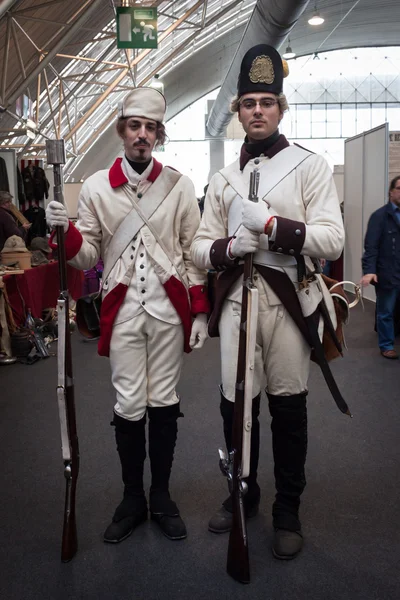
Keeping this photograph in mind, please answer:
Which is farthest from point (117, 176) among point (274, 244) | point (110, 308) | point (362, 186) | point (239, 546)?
point (362, 186)

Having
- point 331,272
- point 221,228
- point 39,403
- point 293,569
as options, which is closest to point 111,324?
point 221,228

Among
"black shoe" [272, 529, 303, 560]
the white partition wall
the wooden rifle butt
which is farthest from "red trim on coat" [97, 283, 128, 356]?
the white partition wall

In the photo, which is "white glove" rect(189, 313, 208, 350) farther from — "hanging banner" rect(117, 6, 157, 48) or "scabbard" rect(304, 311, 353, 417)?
"hanging banner" rect(117, 6, 157, 48)

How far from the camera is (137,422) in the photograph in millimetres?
2553

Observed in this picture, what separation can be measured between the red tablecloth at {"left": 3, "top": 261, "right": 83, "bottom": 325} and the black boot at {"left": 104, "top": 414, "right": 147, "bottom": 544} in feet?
12.3

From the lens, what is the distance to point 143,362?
252 centimetres

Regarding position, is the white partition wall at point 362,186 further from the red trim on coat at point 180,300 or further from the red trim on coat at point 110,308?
the red trim on coat at point 110,308

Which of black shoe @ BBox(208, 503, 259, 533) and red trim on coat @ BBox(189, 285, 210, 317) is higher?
red trim on coat @ BBox(189, 285, 210, 317)

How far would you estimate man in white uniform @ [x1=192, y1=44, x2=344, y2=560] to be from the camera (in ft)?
7.09

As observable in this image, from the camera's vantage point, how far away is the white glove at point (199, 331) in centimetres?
246

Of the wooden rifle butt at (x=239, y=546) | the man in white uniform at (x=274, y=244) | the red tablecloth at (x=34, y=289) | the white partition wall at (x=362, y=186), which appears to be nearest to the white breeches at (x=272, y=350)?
the man in white uniform at (x=274, y=244)

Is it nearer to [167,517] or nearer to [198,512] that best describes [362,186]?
[198,512]

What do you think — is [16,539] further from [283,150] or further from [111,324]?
[283,150]

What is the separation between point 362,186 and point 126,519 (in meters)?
7.30
